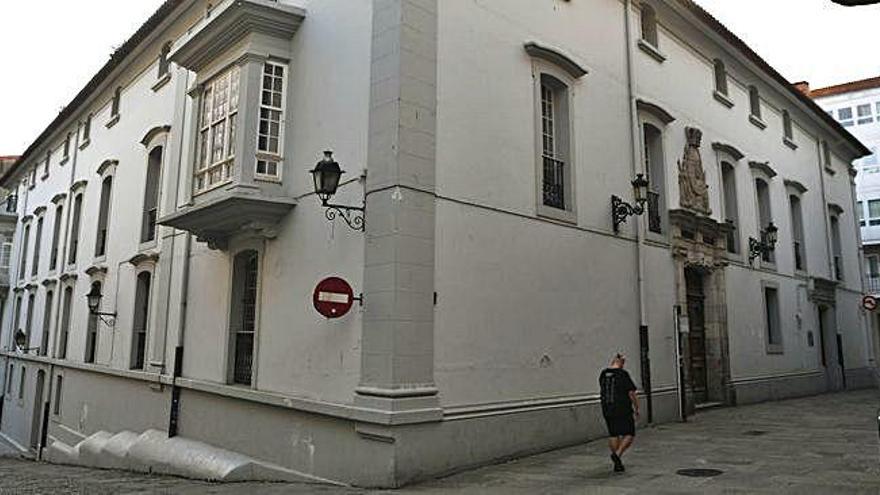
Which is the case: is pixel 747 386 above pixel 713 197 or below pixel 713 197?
below

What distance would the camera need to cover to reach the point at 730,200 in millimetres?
17375

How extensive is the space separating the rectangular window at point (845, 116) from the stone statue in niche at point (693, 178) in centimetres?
2570

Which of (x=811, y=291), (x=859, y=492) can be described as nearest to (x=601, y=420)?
(x=859, y=492)

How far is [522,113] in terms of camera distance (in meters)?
10.7

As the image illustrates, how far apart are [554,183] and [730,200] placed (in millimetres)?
8148

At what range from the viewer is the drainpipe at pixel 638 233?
1260 centimetres

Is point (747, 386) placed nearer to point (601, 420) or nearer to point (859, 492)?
point (601, 420)

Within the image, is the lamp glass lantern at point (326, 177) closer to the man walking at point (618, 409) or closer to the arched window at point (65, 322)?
the man walking at point (618, 409)

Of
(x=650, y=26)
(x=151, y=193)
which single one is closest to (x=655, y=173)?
(x=650, y=26)

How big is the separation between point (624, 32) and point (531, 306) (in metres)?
6.83

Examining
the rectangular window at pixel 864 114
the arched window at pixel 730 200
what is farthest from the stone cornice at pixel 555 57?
the rectangular window at pixel 864 114

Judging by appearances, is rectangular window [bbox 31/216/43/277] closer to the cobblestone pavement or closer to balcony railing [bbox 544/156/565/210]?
the cobblestone pavement

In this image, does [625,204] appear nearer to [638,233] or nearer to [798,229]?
[638,233]

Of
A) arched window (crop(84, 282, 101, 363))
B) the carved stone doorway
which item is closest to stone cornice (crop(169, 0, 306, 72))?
the carved stone doorway
